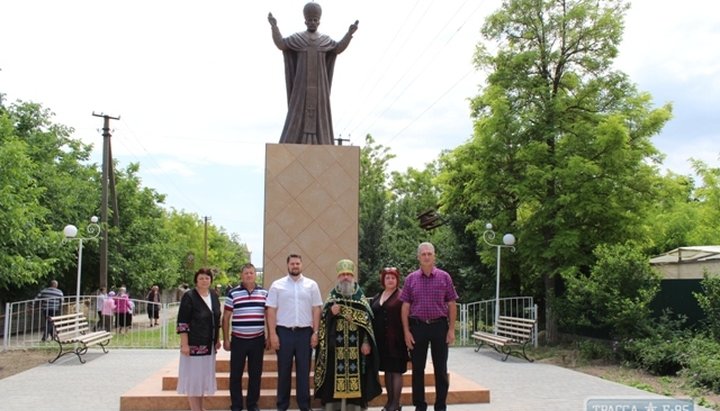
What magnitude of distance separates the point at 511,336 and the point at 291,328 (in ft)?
28.9

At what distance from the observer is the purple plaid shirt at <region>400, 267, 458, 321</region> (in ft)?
22.1

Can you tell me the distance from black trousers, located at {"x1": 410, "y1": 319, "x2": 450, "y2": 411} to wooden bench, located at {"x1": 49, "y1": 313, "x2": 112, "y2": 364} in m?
7.96

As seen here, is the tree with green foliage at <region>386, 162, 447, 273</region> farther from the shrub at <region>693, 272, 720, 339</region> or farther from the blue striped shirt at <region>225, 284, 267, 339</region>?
the blue striped shirt at <region>225, 284, 267, 339</region>

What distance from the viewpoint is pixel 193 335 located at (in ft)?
21.5

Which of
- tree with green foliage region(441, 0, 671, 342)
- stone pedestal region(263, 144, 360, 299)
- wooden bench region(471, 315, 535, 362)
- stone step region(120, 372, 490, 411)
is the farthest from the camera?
tree with green foliage region(441, 0, 671, 342)

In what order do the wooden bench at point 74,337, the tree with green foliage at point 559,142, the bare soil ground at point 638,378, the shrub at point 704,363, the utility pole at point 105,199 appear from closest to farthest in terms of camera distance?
the bare soil ground at point 638,378
the shrub at point 704,363
the wooden bench at point 74,337
the tree with green foliage at point 559,142
the utility pole at point 105,199

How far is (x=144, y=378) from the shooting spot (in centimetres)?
1042

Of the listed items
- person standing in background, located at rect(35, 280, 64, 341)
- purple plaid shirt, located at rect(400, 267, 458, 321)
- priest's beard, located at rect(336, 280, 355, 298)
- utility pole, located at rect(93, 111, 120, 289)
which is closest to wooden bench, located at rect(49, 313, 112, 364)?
person standing in background, located at rect(35, 280, 64, 341)

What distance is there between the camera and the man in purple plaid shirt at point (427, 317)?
22.1ft

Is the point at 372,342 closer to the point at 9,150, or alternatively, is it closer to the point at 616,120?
the point at 9,150

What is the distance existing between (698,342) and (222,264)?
57.2 metres

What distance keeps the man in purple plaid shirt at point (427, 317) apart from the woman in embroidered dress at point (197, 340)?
1908 millimetres

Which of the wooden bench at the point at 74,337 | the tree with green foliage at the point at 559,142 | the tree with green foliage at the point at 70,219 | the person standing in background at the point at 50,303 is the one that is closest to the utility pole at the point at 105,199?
the tree with green foliage at the point at 70,219

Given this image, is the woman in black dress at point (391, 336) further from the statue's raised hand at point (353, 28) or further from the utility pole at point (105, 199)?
the utility pole at point (105, 199)
